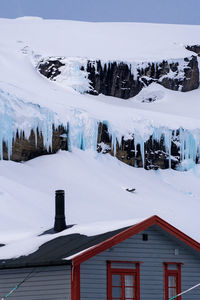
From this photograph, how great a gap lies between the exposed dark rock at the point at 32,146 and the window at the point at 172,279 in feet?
103

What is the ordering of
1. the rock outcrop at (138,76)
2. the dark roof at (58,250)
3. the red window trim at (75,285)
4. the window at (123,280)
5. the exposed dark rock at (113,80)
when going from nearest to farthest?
the red window trim at (75,285) < the dark roof at (58,250) < the window at (123,280) < the exposed dark rock at (113,80) < the rock outcrop at (138,76)

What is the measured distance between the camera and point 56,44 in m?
77.1

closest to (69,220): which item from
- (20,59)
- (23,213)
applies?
(23,213)

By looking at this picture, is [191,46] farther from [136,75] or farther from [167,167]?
[167,167]

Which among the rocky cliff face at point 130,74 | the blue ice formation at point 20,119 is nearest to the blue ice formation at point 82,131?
the blue ice formation at point 20,119

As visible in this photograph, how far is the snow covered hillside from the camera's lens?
48219 mm

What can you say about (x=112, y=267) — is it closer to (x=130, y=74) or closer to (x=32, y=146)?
(x=32, y=146)

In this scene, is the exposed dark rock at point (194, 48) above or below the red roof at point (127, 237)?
above

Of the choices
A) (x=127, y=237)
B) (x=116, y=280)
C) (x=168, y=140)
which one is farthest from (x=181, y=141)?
(x=127, y=237)

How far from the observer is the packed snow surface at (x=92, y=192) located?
44.5 meters

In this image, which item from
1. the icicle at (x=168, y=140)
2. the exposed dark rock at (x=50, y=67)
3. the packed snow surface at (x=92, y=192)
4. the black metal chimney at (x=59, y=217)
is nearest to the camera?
the black metal chimney at (x=59, y=217)

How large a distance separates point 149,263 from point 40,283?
2787mm

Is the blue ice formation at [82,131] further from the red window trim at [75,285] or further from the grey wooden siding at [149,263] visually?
the red window trim at [75,285]

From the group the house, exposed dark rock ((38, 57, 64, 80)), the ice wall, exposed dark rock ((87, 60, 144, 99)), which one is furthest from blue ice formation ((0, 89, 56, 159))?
the house
